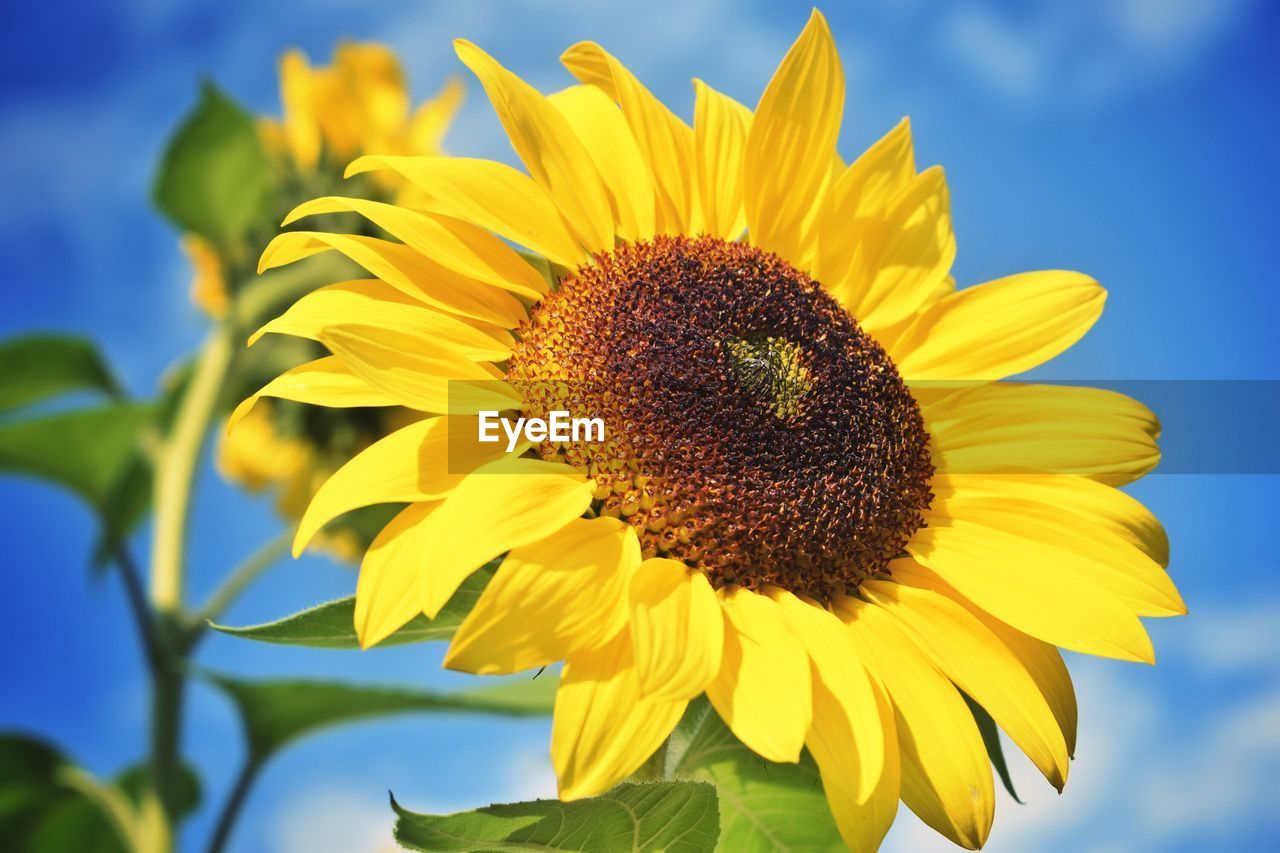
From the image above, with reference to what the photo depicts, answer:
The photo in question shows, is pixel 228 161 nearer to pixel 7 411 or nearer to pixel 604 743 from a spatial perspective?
pixel 7 411

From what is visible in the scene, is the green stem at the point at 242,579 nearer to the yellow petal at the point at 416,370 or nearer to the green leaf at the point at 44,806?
the green leaf at the point at 44,806

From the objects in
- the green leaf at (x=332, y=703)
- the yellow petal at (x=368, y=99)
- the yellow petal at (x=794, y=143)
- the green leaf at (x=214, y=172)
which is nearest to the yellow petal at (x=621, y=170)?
the yellow petal at (x=794, y=143)

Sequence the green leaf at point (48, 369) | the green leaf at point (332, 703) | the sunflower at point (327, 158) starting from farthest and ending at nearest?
the sunflower at point (327, 158) < the green leaf at point (48, 369) < the green leaf at point (332, 703)

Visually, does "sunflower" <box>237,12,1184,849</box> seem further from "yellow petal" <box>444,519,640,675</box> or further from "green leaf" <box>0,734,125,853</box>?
"green leaf" <box>0,734,125,853</box>

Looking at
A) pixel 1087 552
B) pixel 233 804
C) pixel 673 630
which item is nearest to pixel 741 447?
pixel 673 630

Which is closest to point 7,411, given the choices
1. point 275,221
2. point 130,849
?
point 275,221

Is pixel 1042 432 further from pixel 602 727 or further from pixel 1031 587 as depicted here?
pixel 602 727
